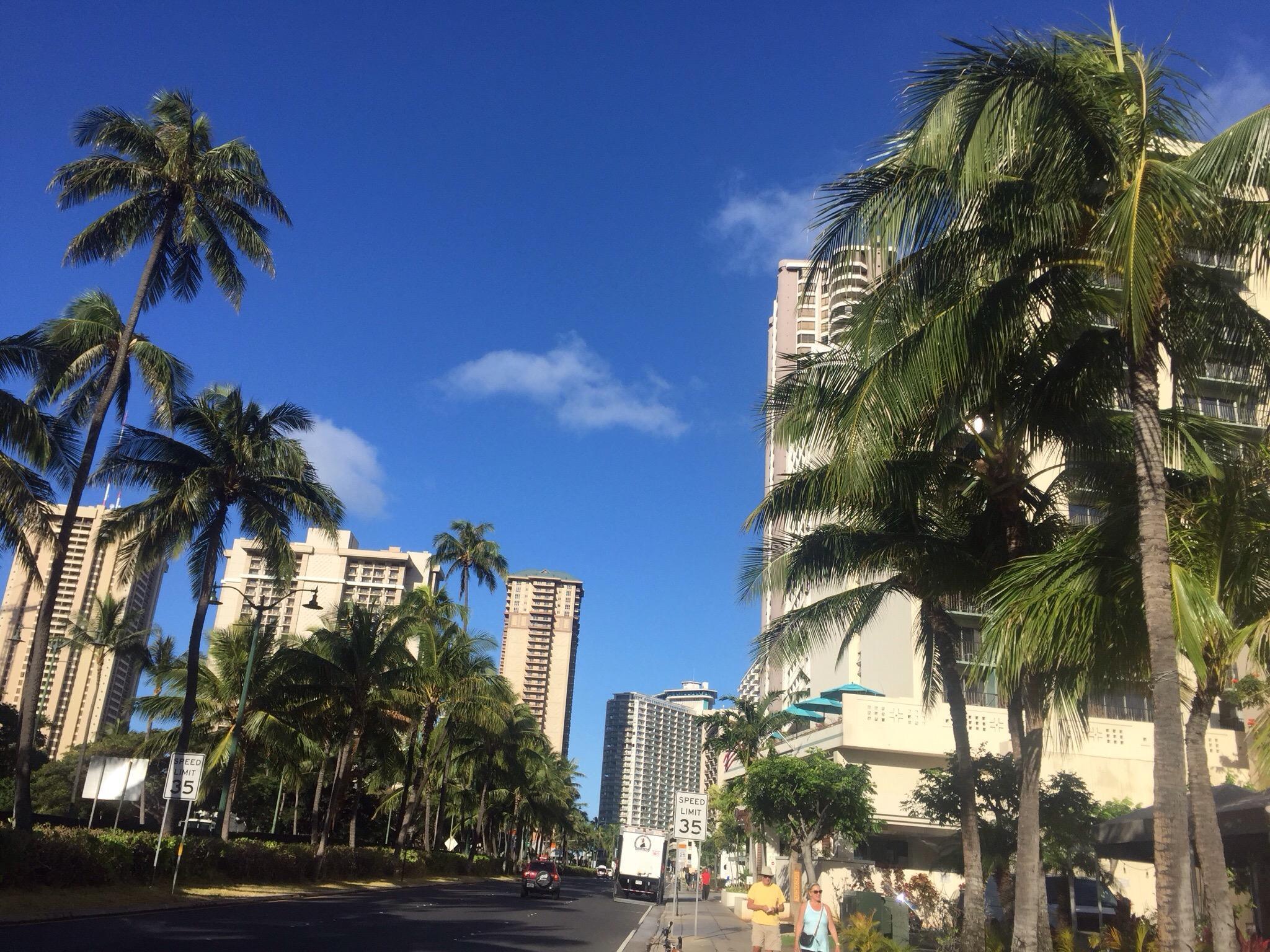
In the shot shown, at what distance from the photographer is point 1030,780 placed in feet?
41.6

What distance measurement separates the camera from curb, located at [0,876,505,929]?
15.3m

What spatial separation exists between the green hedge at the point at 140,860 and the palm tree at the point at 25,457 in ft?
20.5

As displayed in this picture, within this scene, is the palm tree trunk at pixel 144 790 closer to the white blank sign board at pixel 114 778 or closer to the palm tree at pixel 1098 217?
the white blank sign board at pixel 114 778

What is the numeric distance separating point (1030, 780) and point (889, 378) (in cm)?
609

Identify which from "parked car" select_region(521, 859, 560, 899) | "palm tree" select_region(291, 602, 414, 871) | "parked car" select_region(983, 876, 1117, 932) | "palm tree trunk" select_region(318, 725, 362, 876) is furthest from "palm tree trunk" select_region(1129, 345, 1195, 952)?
"parked car" select_region(521, 859, 560, 899)

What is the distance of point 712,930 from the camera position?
2739 cm

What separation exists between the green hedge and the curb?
120 cm

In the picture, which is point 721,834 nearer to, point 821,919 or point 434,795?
point 434,795

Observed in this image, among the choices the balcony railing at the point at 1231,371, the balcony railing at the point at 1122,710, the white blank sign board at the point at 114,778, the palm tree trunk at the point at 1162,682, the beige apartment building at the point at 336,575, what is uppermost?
the beige apartment building at the point at 336,575

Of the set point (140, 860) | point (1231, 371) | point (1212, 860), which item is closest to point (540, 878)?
point (140, 860)

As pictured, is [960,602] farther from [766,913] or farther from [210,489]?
[210,489]

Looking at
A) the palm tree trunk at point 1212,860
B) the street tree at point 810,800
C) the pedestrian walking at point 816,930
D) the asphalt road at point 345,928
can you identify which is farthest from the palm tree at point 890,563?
the street tree at point 810,800

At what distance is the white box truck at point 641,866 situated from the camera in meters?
48.0

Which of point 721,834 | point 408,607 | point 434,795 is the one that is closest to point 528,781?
point 434,795
